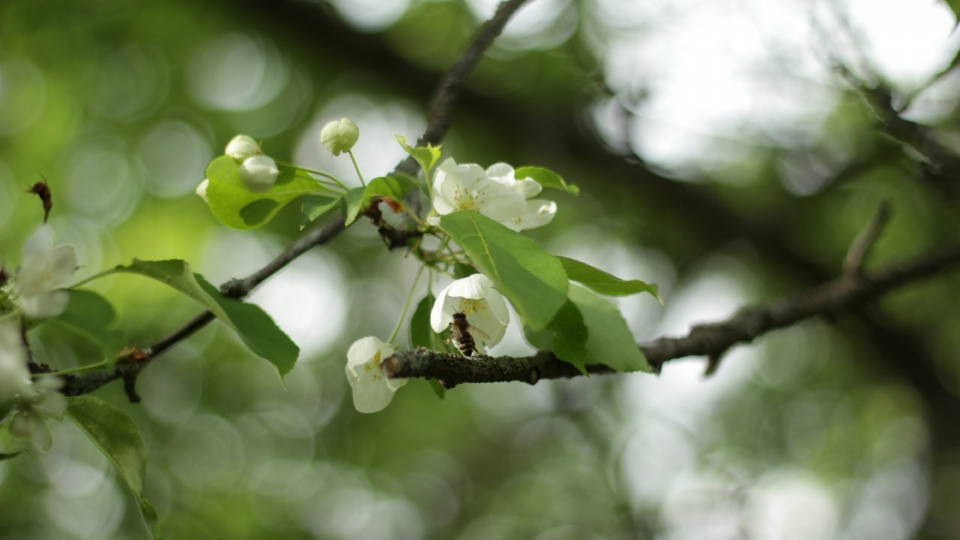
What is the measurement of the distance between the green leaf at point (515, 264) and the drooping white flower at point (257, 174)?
53 centimetres

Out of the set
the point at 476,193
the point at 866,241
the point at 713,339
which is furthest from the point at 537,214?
the point at 866,241

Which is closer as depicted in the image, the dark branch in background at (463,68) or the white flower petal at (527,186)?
the white flower petal at (527,186)

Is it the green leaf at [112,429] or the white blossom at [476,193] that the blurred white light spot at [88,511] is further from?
the white blossom at [476,193]

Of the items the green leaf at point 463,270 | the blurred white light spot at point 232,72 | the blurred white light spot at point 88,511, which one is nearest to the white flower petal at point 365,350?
the green leaf at point 463,270

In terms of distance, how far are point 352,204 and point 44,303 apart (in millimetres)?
539

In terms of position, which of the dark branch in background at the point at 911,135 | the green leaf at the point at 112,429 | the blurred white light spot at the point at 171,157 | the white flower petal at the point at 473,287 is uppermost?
the dark branch in background at the point at 911,135

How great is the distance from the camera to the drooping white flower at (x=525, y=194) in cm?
145

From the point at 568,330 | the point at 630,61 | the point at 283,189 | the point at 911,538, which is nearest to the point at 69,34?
the point at 630,61

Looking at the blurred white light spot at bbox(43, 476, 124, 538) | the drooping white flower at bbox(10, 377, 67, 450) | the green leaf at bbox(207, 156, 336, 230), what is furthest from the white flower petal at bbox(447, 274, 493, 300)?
the blurred white light spot at bbox(43, 476, 124, 538)

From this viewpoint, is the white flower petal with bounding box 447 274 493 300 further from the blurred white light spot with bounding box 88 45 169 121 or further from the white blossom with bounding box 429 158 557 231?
the blurred white light spot with bounding box 88 45 169 121

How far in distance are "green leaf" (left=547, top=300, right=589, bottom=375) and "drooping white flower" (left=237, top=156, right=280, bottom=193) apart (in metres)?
0.70

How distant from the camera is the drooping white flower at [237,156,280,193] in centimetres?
141

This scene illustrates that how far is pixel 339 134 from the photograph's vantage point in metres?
1.54

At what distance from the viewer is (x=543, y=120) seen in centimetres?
440
